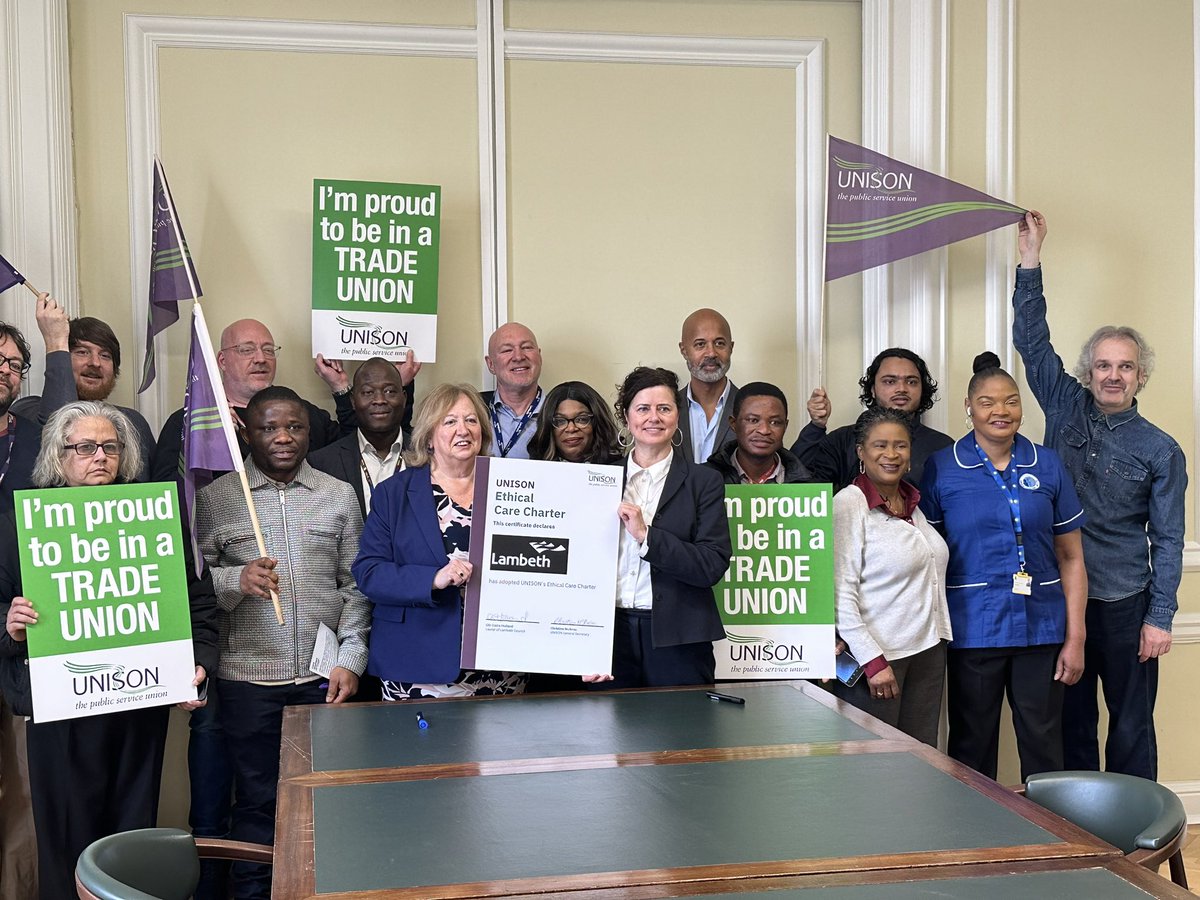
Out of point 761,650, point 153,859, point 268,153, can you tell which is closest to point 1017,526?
point 761,650

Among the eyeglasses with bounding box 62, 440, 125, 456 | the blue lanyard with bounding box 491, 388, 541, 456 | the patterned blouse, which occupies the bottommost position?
the patterned blouse

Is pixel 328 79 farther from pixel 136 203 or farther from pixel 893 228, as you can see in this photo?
pixel 893 228

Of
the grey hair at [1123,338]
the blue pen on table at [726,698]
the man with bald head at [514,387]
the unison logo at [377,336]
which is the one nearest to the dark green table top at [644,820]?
the blue pen on table at [726,698]

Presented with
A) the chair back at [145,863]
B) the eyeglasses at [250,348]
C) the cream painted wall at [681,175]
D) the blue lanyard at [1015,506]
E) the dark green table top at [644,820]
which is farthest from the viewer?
the cream painted wall at [681,175]

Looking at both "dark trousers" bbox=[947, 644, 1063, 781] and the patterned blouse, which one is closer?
the patterned blouse

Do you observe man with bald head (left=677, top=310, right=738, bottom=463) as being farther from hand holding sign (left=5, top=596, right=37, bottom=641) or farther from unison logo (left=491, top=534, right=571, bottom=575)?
hand holding sign (left=5, top=596, right=37, bottom=641)

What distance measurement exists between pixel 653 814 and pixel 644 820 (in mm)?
37

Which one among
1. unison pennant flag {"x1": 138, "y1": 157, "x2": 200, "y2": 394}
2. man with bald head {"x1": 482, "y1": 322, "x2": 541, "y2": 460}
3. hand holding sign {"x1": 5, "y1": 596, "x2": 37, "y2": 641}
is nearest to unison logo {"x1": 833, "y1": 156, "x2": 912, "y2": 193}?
man with bald head {"x1": 482, "y1": 322, "x2": 541, "y2": 460}

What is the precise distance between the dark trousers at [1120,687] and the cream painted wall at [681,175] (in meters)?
0.59

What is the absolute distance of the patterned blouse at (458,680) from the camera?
3.37 meters

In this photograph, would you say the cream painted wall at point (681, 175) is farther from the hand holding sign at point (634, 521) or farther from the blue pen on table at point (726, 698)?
the blue pen on table at point (726, 698)

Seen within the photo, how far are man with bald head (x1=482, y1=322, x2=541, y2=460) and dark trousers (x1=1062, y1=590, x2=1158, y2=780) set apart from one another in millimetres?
2195

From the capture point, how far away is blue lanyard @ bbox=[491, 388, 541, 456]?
4398 mm
